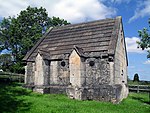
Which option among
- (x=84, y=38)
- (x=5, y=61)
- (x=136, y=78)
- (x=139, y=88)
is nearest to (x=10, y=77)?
(x=5, y=61)

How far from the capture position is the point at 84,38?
69.9 feet

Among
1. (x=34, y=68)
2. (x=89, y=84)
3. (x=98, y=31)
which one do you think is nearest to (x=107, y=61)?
(x=89, y=84)

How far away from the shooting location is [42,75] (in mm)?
20719

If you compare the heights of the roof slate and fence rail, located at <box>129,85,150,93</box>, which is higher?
the roof slate

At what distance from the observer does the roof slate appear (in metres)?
19.3

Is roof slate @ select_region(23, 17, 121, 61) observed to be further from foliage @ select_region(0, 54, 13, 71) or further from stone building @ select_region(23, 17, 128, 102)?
foliage @ select_region(0, 54, 13, 71)

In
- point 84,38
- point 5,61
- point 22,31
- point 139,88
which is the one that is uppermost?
point 22,31

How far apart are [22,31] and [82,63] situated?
24.3 m

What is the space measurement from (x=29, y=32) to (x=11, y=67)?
7.77m

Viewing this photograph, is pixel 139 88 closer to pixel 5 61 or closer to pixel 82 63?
pixel 82 63

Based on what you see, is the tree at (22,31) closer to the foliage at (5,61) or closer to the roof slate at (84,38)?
the foliage at (5,61)

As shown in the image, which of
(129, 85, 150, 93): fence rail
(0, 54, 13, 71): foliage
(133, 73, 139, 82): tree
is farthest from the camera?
(133, 73, 139, 82): tree

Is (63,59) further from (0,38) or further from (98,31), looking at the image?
(0,38)

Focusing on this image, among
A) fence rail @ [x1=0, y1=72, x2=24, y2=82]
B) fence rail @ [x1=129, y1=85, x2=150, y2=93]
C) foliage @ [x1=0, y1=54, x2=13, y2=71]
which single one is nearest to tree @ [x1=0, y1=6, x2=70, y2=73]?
foliage @ [x1=0, y1=54, x2=13, y2=71]
